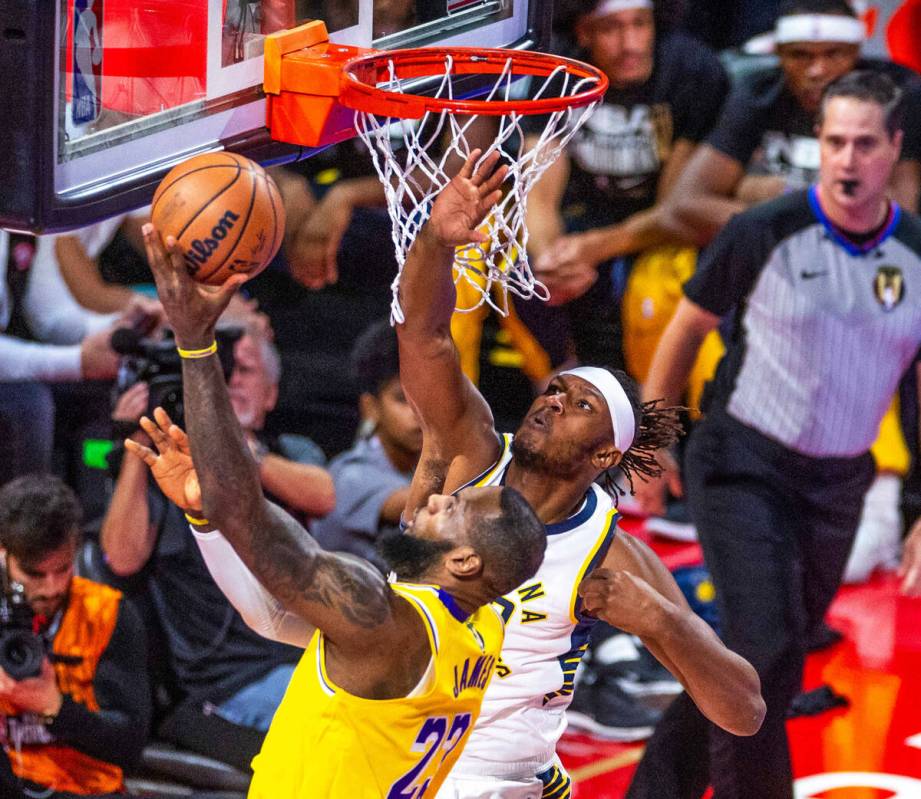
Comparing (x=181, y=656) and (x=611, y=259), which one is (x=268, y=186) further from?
(x=611, y=259)

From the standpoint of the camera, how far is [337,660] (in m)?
3.07

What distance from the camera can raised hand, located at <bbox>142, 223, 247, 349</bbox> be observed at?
118 inches

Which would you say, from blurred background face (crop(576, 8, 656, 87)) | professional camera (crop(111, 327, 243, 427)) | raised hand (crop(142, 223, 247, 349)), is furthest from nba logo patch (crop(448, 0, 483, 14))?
blurred background face (crop(576, 8, 656, 87))

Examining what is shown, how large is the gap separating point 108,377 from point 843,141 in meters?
3.19

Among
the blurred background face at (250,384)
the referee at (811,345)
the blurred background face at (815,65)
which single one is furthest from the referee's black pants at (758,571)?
the blurred background face at (815,65)

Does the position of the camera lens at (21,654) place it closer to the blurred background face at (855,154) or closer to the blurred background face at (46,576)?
the blurred background face at (46,576)

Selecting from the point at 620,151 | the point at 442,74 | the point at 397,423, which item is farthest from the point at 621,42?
the point at 442,74

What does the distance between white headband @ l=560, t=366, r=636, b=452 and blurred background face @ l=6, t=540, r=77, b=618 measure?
6.57 feet

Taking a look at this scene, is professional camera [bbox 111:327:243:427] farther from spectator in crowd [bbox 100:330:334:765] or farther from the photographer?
the photographer

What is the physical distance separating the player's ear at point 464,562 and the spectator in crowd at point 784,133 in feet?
17.1

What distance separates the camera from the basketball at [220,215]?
3.19 meters

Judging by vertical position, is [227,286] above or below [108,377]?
above

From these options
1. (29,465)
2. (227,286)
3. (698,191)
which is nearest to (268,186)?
(227,286)

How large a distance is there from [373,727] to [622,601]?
2.56 ft
